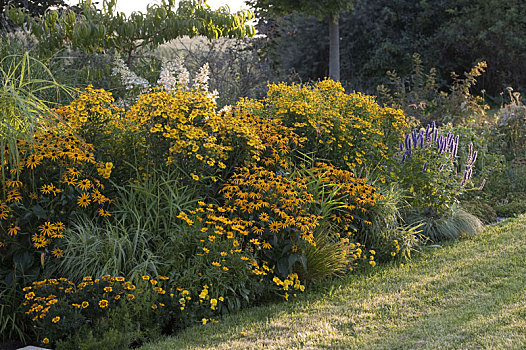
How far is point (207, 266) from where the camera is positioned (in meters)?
4.46

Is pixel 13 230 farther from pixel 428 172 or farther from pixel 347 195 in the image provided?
pixel 428 172

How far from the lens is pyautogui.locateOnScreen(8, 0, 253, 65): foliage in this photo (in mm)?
7406

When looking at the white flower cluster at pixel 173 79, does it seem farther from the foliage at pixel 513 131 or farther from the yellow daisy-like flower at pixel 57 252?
the foliage at pixel 513 131

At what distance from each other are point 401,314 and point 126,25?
5521 millimetres

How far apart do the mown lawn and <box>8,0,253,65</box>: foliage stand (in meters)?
4.52

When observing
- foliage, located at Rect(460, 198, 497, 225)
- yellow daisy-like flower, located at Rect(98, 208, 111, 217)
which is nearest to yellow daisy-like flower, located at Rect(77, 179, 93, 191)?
yellow daisy-like flower, located at Rect(98, 208, 111, 217)

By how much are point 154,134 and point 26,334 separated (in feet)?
6.44

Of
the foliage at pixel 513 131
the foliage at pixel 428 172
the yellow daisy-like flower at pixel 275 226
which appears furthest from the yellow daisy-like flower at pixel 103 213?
the foliage at pixel 513 131

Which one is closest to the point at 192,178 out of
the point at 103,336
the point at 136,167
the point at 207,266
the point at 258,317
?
the point at 136,167

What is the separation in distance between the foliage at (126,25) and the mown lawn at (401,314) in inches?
178

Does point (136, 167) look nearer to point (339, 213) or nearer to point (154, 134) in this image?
point (154, 134)

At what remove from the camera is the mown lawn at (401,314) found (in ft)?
12.3

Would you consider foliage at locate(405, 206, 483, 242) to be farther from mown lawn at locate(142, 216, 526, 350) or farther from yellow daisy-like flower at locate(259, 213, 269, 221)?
yellow daisy-like flower at locate(259, 213, 269, 221)

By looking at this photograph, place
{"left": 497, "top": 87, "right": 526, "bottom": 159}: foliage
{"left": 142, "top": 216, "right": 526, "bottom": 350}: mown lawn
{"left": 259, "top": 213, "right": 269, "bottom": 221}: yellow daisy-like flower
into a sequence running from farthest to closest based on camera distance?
{"left": 497, "top": 87, "right": 526, "bottom": 159}: foliage → {"left": 259, "top": 213, "right": 269, "bottom": 221}: yellow daisy-like flower → {"left": 142, "top": 216, "right": 526, "bottom": 350}: mown lawn
